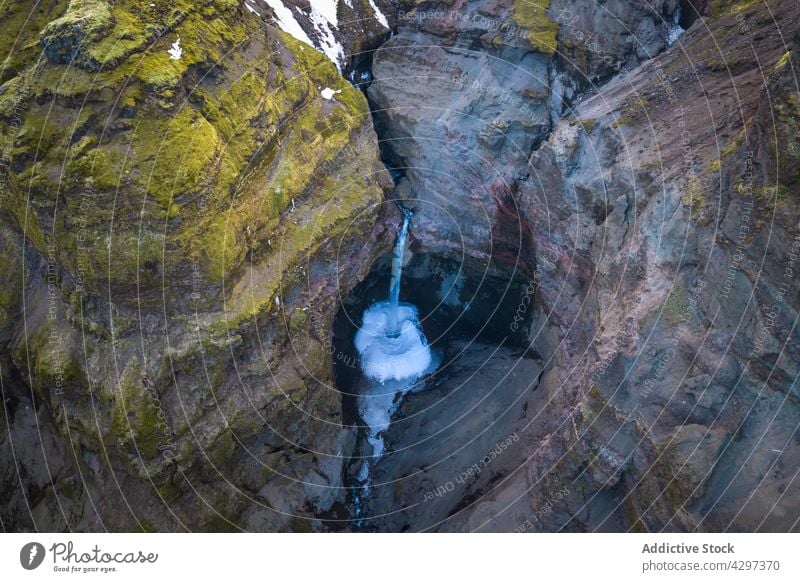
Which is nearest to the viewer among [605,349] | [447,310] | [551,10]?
[605,349]

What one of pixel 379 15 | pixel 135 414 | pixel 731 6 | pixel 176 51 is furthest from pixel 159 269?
pixel 731 6

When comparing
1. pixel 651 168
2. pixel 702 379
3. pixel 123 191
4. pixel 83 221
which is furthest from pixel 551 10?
pixel 83 221

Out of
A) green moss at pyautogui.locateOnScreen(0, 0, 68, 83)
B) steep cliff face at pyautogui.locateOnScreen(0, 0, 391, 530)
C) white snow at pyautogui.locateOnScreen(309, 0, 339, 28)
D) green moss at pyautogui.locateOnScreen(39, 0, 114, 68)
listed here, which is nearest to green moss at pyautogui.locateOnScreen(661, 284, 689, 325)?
steep cliff face at pyautogui.locateOnScreen(0, 0, 391, 530)

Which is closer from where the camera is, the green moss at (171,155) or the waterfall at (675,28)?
the green moss at (171,155)

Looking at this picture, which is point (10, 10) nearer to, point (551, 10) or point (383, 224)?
point (383, 224)

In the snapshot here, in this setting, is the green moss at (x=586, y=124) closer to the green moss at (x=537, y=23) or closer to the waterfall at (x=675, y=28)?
the green moss at (x=537, y=23)

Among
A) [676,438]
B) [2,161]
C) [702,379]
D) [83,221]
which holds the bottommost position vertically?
[676,438]

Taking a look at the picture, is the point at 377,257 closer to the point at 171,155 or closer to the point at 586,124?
the point at 586,124
